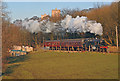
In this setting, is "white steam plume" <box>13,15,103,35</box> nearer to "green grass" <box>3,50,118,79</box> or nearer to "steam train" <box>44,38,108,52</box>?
"steam train" <box>44,38,108,52</box>

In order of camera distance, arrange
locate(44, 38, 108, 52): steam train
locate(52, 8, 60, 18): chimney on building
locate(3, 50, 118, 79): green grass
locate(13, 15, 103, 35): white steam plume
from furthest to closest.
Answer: locate(52, 8, 60, 18): chimney on building → locate(13, 15, 103, 35): white steam plume → locate(44, 38, 108, 52): steam train → locate(3, 50, 118, 79): green grass

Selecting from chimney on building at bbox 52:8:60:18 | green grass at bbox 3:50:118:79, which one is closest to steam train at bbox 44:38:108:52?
green grass at bbox 3:50:118:79

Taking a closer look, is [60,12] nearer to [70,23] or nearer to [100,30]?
[70,23]

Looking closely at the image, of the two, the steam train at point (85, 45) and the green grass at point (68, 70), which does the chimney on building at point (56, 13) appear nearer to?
the steam train at point (85, 45)

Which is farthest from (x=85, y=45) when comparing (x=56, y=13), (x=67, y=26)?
(x=56, y=13)

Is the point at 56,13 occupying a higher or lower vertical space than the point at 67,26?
higher

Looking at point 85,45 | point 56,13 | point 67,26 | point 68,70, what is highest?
point 56,13

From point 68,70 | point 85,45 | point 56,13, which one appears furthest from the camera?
point 56,13

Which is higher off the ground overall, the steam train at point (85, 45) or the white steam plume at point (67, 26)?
the white steam plume at point (67, 26)

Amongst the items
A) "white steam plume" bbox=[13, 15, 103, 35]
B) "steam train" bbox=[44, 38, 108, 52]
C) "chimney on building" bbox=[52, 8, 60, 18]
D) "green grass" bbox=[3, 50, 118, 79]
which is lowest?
"green grass" bbox=[3, 50, 118, 79]

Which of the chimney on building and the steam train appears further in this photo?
the chimney on building

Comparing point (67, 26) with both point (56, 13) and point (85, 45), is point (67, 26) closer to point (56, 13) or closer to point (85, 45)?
point (85, 45)

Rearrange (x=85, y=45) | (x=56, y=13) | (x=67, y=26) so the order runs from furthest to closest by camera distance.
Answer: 1. (x=56, y=13)
2. (x=67, y=26)
3. (x=85, y=45)

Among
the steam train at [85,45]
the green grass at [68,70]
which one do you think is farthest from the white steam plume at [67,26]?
the green grass at [68,70]
